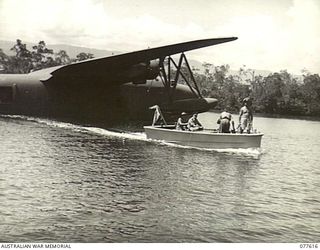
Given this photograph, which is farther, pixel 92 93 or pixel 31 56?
pixel 92 93

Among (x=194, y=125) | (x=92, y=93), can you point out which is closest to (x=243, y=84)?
(x=194, y=125)

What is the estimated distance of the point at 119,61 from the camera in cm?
602

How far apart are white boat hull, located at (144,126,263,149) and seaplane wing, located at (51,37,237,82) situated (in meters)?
1.03

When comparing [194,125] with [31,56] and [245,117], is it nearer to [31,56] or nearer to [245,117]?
[245,117]

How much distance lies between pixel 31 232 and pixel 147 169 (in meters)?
1.63

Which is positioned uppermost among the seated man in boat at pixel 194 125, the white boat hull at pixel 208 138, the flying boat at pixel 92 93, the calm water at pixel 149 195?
the flying boat at pixel 92 93

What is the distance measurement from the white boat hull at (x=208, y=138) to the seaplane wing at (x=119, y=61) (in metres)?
1.03

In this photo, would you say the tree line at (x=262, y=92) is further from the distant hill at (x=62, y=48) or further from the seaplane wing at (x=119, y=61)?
the distant hill at (x=62, y=48)

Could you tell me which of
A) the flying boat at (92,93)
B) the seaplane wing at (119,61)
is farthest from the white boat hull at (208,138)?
the seaplane wing at (119,61)

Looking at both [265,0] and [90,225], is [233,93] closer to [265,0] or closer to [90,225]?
[265,0]

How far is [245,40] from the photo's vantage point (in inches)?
175

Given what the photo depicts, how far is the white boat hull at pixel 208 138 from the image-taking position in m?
5.80

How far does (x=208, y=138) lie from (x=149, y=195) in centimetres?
234

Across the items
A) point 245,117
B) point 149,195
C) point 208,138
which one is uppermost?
point 245,117
